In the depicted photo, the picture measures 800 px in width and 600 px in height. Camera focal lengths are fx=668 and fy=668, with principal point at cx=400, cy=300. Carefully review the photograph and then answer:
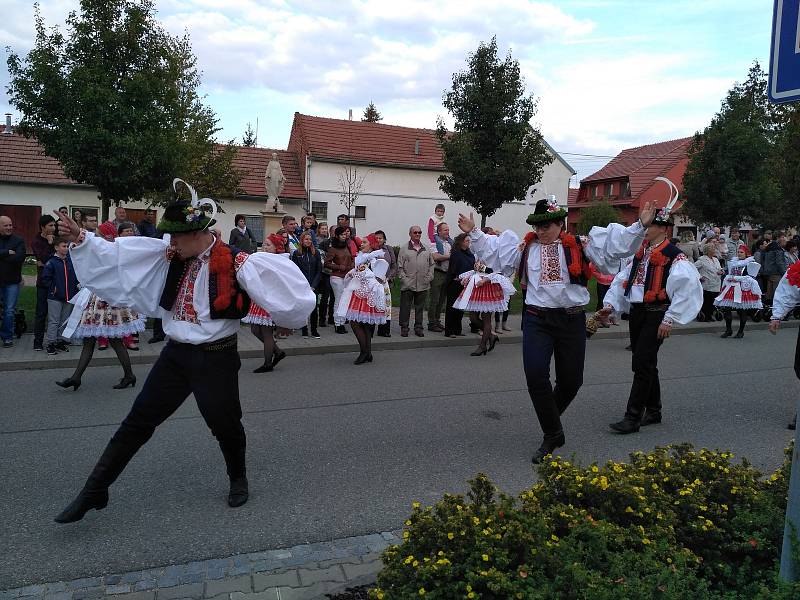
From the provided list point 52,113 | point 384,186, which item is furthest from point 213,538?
point 384,186

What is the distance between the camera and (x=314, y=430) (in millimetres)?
6227

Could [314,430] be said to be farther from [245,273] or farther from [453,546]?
[453,546]

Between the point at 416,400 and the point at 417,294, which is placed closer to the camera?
the point at 416,400

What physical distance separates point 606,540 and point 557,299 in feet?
9.96

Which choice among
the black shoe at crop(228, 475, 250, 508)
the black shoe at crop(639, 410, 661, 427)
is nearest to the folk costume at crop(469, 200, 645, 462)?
the black shoe at crop(639, 410, 661, 427)

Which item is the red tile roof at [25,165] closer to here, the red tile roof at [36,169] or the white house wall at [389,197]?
the red tile roof at [36,169]

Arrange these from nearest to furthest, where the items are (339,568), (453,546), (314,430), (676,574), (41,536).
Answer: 1. (676,574)
2. (453,546)
3. (339,568)
4. (41,536)
5. (314,430)

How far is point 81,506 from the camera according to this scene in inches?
160

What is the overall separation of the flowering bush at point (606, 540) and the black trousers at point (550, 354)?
1.96m

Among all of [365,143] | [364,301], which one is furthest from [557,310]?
[365,143]

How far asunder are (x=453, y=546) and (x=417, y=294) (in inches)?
382

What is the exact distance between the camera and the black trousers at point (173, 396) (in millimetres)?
4156

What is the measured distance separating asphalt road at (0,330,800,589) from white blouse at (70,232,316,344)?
1227 millimetres

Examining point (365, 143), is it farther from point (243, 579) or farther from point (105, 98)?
point (243, 579)
